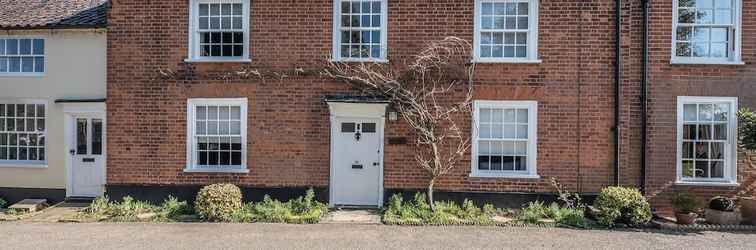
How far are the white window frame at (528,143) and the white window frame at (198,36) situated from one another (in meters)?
5.15

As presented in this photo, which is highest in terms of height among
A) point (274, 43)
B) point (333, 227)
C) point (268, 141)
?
point (274, 43)

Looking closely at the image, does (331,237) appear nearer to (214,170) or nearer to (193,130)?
(214,170)

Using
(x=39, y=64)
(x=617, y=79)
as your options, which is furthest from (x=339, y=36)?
(x=39, y=64)

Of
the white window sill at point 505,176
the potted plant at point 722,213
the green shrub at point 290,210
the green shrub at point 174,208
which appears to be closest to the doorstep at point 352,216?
the green shrub at point 290,210

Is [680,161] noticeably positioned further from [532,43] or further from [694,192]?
[532,43]

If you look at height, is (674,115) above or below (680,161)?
above

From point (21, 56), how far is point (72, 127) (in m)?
2.11

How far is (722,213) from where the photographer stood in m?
9.47

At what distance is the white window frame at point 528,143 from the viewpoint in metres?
10.6

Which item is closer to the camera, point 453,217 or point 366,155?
point 453,217

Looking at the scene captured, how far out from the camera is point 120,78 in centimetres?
1123

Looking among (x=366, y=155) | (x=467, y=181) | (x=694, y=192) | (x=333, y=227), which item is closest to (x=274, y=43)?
(x=366, y=155)

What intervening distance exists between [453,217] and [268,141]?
4.33 m

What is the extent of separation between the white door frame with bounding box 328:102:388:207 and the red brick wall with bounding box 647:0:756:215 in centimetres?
570
